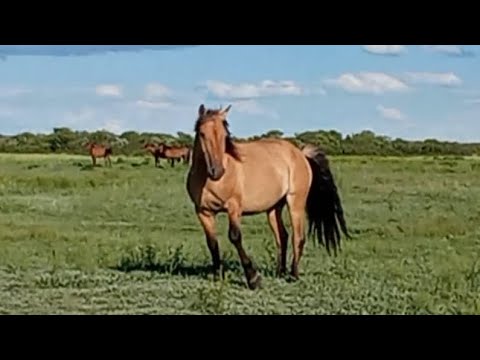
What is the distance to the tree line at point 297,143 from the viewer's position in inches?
235

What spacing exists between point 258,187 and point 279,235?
0.76 ft

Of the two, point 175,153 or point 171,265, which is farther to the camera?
point 171,265

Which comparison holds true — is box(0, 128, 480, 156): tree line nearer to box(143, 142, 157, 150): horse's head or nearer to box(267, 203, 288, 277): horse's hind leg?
box(143, 142, 157, 150): horse's head

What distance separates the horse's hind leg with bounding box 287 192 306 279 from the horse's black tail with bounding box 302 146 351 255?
0.04 meters

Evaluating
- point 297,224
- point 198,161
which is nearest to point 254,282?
point 297,224

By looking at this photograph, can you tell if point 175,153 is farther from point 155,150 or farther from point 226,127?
point 226,127

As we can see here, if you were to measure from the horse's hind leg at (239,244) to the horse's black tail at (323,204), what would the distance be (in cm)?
29

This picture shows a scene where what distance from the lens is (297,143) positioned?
19.6ft

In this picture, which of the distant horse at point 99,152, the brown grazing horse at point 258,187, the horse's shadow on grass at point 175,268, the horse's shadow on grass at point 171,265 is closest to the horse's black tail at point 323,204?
the brown grazing horse at point 258,187

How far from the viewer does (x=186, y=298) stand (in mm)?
5922

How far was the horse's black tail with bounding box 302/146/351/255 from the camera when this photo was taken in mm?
5980
